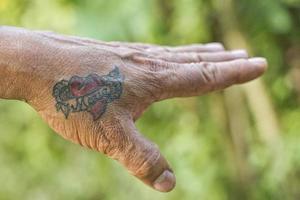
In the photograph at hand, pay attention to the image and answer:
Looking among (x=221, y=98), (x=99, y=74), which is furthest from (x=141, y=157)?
(x=221, y=98)

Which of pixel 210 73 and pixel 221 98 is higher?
pixel 210 73

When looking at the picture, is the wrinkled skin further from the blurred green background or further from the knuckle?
the blurred green background

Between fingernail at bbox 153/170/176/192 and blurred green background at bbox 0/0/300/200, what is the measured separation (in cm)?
91

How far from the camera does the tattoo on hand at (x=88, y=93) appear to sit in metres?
1.23

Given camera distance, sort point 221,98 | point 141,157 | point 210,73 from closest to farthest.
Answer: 1. point 141,157
2. point 210,73
3. point 221,98

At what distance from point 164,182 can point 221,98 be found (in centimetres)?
132

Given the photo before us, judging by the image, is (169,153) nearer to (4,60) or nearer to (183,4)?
(183,4)

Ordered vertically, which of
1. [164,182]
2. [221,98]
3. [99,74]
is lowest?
[221,98]

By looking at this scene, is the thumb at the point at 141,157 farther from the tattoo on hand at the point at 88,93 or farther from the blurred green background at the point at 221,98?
the blurred green background at the point at 221,98

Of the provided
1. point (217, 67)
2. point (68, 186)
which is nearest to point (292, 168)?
point (217, 67)

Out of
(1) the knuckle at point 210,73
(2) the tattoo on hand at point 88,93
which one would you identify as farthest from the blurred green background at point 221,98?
(2) the tattoo on hand at point 88,93

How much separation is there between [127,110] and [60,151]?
6.43 ft

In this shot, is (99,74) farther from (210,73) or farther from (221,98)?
(221,98)

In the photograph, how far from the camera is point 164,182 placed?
1.23 meters
